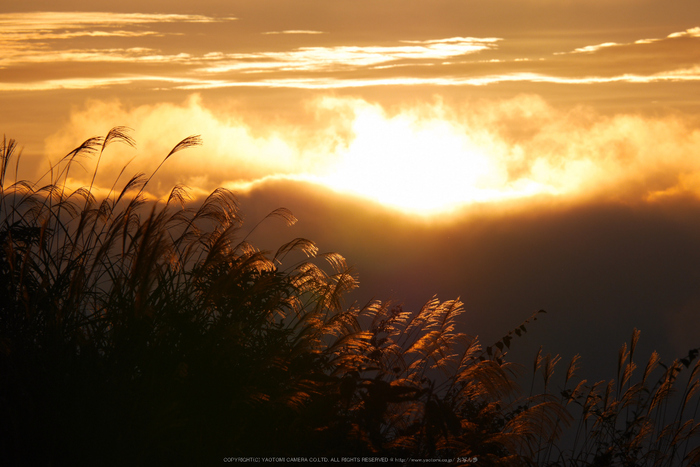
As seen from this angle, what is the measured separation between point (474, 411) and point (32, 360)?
384 centimetres

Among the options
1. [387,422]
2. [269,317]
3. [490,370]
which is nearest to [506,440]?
[490,370]

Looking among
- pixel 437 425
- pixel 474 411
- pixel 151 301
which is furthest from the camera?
pixel 474 411

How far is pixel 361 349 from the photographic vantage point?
5375mm

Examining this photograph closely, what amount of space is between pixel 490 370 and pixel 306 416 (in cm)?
144

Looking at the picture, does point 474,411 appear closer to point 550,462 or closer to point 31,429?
point 550,462

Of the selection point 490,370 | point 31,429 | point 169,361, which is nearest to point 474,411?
point 490,370

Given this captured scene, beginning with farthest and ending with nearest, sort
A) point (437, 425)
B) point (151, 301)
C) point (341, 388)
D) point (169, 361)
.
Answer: point (151, 301)
point (169, 361)
point (341, 388)
point (437, 425)

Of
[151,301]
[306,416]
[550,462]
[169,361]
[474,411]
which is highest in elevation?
[151,301]

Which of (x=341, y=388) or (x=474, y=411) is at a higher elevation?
(x=341, y=388)

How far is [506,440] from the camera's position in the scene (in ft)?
14.9

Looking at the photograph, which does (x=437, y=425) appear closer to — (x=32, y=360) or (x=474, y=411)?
(x=474, y=411)

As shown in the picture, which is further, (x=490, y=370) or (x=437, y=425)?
(x=490, y=370)

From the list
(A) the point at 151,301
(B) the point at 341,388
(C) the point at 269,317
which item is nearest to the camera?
(B) the point at 341,388

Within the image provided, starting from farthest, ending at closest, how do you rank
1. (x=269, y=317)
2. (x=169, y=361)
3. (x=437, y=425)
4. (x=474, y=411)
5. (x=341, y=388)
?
(x=474, y=411)
(x=269, y=317)
(x=169, y=361)
(x=341, y=388)
(x=437, y=425)
